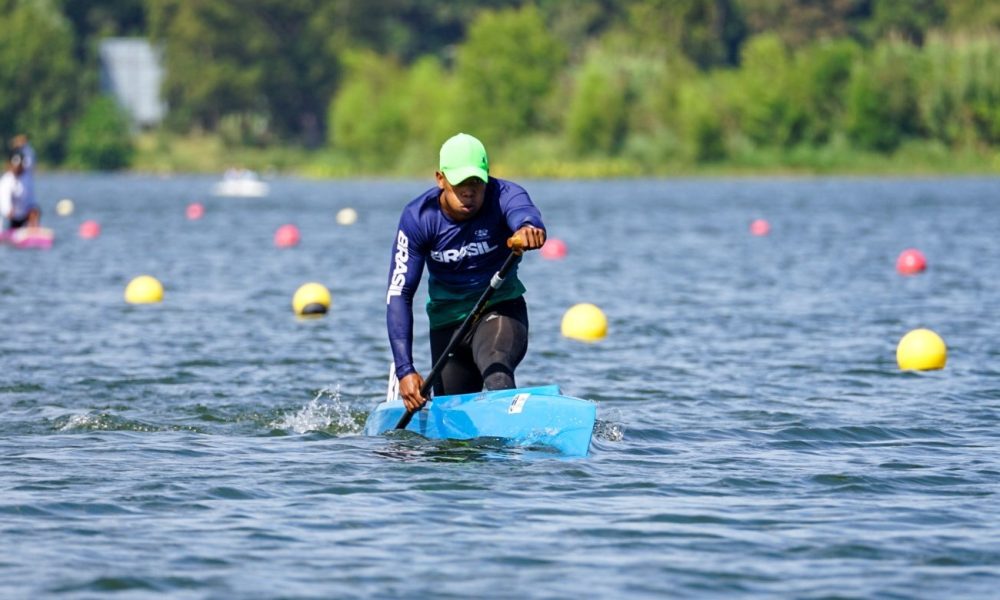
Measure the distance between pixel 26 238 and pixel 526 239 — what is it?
24.9 metres

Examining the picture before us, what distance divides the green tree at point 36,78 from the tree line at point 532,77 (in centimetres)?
14

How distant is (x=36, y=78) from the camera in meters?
109

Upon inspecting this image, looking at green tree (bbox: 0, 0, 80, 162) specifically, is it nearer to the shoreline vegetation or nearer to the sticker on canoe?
the shoreline vegetation

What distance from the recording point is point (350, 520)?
906cm

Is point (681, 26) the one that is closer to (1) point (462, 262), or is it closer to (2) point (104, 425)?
(2) point (104, 425)

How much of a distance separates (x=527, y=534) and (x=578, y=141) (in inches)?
2951

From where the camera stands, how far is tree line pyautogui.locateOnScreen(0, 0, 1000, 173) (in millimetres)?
76188

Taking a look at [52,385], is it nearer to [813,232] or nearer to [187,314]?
[187,314]

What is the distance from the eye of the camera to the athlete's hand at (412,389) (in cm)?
1050

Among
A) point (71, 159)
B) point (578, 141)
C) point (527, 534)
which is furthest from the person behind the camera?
point (71, 159)

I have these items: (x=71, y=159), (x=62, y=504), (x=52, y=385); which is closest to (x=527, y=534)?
(x=62, y=504)

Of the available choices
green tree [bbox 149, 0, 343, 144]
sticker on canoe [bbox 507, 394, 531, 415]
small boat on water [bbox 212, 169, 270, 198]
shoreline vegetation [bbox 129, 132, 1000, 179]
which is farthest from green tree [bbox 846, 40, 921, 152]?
sticker on canoe [bbox 507, 394, 531, 415]

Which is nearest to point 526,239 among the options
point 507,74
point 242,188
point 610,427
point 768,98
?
point 610,427

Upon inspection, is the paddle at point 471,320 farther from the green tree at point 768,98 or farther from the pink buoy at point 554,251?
the green tree at point 768,98
